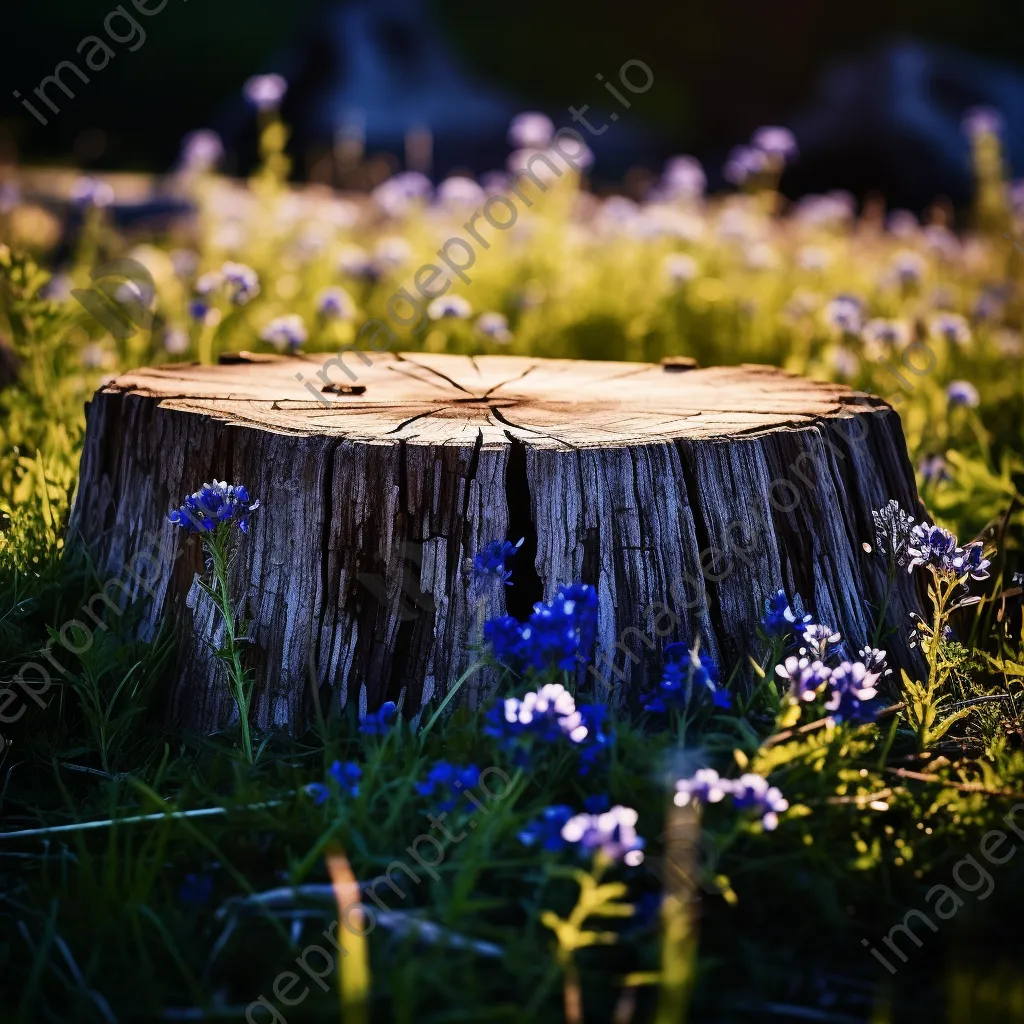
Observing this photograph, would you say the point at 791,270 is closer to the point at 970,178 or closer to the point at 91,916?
the point at 91,916

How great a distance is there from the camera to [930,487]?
131 inches

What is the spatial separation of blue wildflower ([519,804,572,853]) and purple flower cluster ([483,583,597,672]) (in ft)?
0.92

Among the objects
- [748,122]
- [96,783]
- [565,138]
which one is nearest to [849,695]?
[96,783]

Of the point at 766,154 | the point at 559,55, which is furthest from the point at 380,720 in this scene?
the point at 559,55

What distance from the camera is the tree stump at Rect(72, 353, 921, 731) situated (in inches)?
90.7

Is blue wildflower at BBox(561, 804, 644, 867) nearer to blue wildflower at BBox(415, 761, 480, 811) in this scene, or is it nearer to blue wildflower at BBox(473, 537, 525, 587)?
blue wildflower at BBox(415, 761, 480, 811)

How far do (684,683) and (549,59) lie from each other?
16.6 metres

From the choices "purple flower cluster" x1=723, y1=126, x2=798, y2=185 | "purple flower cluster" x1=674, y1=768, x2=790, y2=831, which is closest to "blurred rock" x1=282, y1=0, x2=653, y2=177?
"purple flower cluster" x1=723, y1=126, x2=798, y2=185

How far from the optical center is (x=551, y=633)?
6.42 ft

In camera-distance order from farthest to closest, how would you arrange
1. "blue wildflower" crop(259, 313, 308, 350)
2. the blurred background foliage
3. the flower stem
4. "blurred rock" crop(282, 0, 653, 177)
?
the blurred background foliage → "blurred rock" crop(282, 0, 653, 177) → "blue wildflower" crop(259, 313, 308, 350) → the flower stem

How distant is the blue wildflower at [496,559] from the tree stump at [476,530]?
90mm

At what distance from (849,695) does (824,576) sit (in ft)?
1.87

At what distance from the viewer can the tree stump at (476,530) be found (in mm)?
2303

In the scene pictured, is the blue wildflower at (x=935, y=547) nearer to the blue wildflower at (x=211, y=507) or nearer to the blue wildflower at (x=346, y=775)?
the blue wildflower at (x=346, y=775)
